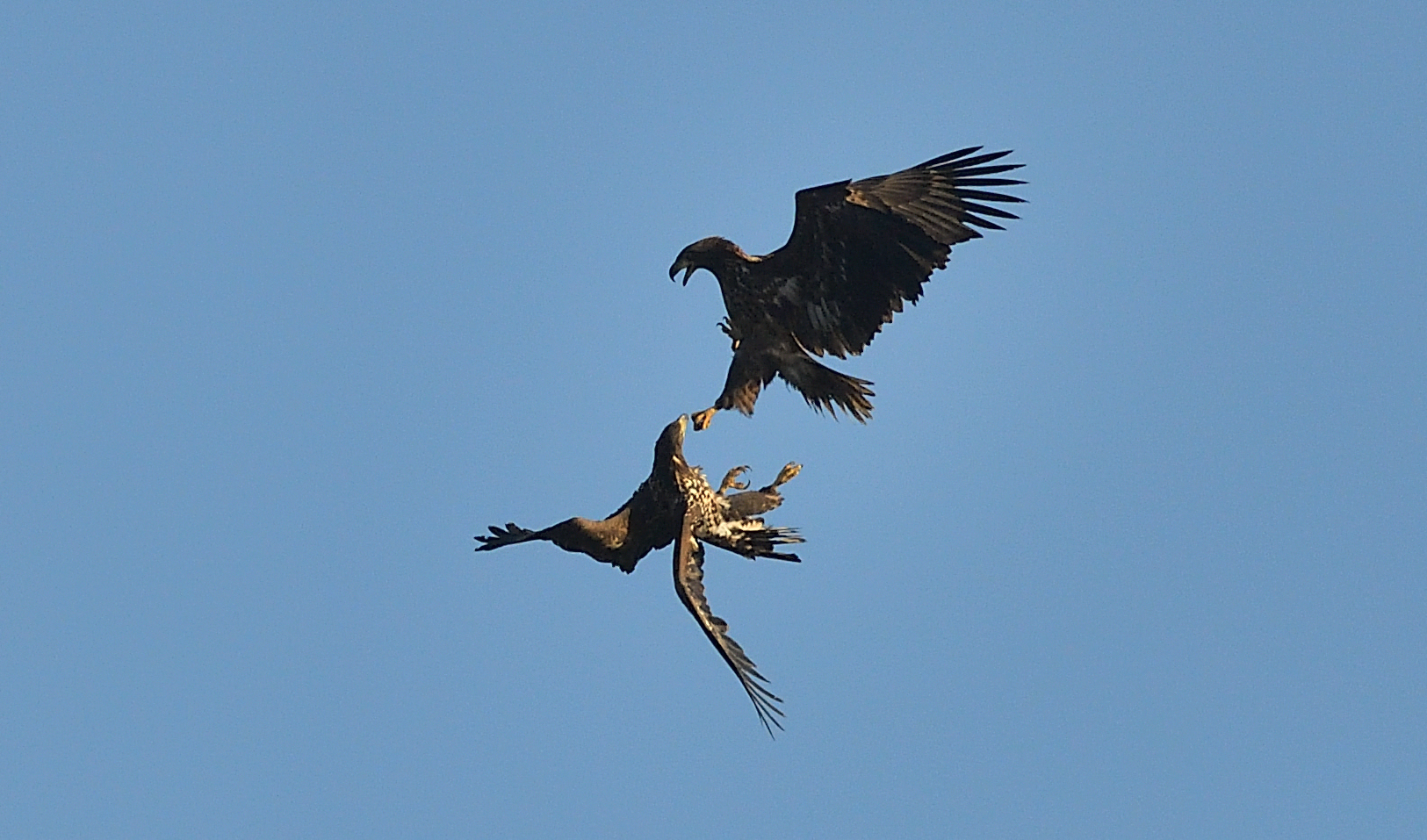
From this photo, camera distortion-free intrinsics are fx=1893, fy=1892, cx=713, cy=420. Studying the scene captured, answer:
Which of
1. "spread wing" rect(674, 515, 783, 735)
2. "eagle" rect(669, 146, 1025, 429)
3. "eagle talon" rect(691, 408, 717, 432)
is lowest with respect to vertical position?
"spread wing" rect(674, 515, 783, 735)

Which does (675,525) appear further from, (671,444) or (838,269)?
(838,269)

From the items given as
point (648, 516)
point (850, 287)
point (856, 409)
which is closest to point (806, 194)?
point (850, 287)

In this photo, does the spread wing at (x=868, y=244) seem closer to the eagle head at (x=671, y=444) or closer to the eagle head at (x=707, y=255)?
the eagle head at (x=707, y=255)

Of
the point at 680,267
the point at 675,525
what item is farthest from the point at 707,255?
the point at 675,525

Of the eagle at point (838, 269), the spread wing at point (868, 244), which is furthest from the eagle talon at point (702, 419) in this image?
the spread wing at point (868, 244)

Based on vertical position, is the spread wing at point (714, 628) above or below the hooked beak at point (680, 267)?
below

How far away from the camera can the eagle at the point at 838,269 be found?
11.6 metres

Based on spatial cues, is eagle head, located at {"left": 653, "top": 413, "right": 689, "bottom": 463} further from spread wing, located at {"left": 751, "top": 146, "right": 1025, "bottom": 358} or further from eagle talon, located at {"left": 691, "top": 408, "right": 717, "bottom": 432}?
spread wing, located at {"left": 751, "top": 146, "right": 1025, "bottom": 358}

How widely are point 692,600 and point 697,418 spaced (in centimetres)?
177

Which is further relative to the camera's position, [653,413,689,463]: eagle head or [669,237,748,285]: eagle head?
[669,237,748,285]: eagle head

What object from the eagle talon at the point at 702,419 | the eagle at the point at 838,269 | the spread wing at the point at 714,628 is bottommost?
the spread wing at the point at 714,628

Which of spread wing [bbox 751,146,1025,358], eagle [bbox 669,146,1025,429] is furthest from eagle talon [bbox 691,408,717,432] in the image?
spread wing [bbox 751,146,1025,358]

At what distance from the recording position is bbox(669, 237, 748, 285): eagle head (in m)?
11.9

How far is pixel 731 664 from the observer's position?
9844 millimetres
